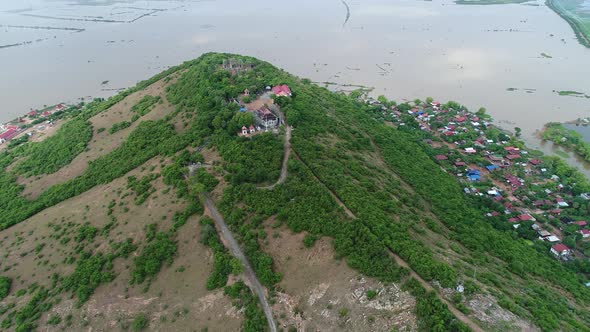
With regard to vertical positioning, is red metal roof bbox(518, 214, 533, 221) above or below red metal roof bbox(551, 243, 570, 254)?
above

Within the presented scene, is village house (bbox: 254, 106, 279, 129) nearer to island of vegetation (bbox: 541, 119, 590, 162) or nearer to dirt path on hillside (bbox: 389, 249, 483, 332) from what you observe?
dirt path on hillside (bbox: 389, 249, 483, 332)

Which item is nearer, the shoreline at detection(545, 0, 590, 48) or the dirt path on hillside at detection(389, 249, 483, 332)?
the dirt path on hillside at detection(389, 249, 483, 332)

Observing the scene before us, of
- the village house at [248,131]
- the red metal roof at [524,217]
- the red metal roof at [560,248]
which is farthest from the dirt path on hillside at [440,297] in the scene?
the red metal roof at [524,217]

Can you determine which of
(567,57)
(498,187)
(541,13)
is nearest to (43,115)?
(498,187)

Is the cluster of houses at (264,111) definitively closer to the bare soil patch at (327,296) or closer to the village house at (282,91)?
the village house at (282,91)

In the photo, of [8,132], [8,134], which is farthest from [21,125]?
[8,134]

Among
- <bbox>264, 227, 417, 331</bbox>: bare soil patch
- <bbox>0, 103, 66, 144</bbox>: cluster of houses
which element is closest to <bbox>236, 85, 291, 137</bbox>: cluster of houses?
<bbox>264, 227, 417, 331</bbox>: bare soil patch

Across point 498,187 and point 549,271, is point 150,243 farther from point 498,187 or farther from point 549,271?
point 498,187
